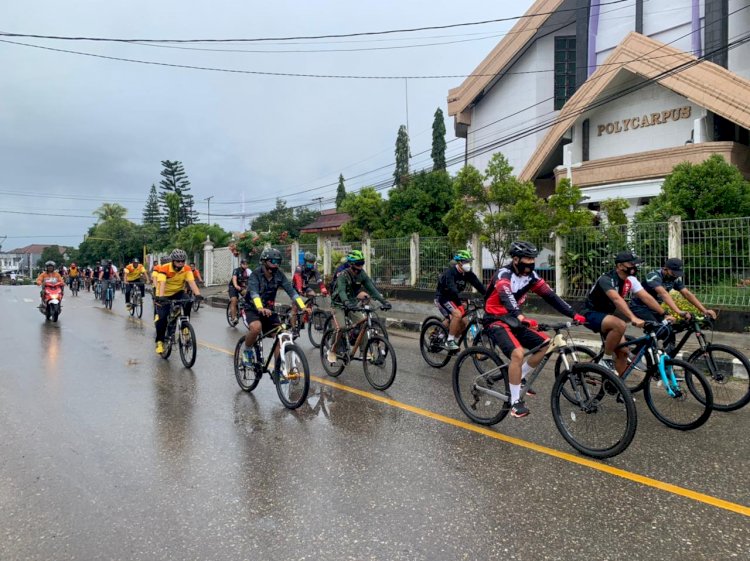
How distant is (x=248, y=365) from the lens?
22.4ft

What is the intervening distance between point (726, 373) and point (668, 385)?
1133 mm

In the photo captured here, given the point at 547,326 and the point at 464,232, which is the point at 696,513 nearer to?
the point at 547,326

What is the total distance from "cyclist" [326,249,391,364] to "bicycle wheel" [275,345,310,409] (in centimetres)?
133

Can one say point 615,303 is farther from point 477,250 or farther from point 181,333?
point 477,250

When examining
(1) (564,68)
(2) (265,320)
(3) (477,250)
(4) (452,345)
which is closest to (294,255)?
(3) (477,250)

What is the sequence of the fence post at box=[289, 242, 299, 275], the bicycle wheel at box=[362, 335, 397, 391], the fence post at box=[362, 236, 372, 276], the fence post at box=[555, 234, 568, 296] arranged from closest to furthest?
the bicycle wheel at box=[362, 335, 397, 391] → the fence post at box=[555, 234, 568, 296] → the fence post at box=[362, 236, 372, 276] → the fence post at box=[289, 242, 299, 275]

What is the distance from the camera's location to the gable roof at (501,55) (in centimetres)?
2770

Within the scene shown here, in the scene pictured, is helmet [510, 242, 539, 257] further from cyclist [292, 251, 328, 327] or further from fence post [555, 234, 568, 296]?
fence post [555, 234, 568, 296]

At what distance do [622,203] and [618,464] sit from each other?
1264 centimetres

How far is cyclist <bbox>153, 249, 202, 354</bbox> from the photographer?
9094 mm

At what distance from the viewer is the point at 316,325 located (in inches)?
448

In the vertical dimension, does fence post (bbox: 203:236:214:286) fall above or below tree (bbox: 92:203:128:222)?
below

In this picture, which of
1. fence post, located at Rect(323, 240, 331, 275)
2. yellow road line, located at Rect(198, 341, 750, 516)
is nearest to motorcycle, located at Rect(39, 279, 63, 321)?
fence post, located at Rect(323, 240, 331, 275)

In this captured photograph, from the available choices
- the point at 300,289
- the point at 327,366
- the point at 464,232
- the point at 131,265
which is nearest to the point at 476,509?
the point at 327,366
